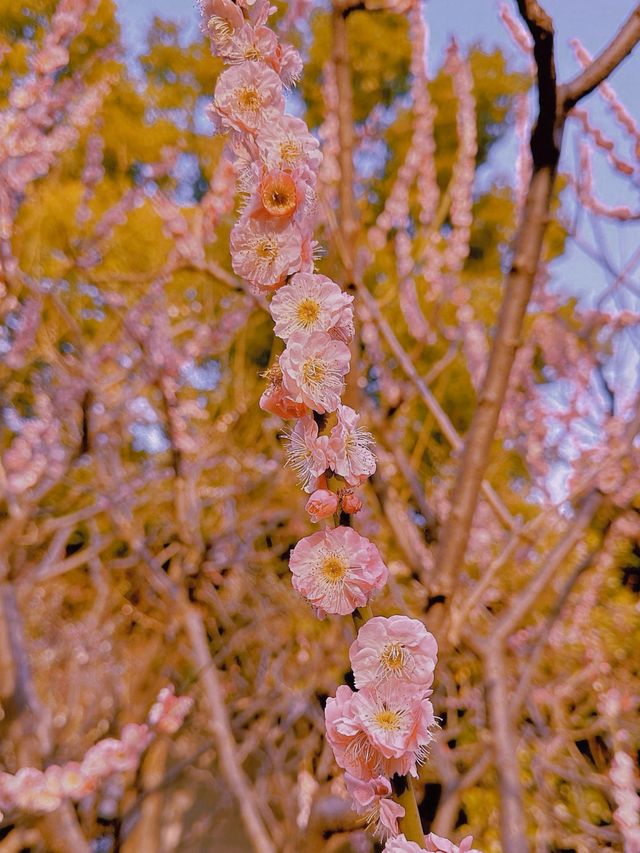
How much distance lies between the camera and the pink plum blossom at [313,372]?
26.0 inches

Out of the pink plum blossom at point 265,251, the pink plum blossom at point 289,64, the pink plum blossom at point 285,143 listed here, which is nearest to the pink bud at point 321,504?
the pink plum blossom at point 265,251

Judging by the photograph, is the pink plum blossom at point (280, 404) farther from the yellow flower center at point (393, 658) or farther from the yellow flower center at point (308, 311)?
the yellow flower center at point (393, 658)

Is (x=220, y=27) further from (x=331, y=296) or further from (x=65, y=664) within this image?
(x=65, y=664)

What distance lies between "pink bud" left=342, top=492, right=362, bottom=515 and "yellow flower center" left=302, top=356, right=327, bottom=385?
0.11m

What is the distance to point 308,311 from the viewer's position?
697 millimetres

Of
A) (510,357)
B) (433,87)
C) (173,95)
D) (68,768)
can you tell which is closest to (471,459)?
(510,357)

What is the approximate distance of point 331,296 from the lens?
68 cm

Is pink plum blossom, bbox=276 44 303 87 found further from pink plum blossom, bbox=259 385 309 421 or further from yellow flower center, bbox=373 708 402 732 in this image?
yellow flower center, bbox=373 708 402 732

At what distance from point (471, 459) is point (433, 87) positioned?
915cm

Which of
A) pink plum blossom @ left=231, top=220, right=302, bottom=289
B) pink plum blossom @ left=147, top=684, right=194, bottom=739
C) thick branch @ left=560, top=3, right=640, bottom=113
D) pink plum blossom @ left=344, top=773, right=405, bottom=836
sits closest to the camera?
pink plum blossom @ left=344, top=773, right=405, bottom=836

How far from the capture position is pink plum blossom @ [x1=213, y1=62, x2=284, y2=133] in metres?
0.73

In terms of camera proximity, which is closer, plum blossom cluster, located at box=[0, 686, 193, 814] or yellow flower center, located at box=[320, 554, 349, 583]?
yellow flower center, located at box=[320, 554, 349, 583]

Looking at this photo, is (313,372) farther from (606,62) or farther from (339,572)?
(606,62)

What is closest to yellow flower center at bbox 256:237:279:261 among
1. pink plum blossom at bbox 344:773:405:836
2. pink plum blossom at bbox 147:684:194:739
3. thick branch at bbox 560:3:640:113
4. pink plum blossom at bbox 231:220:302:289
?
pink plum blossom at bbox 231:220:302:289
